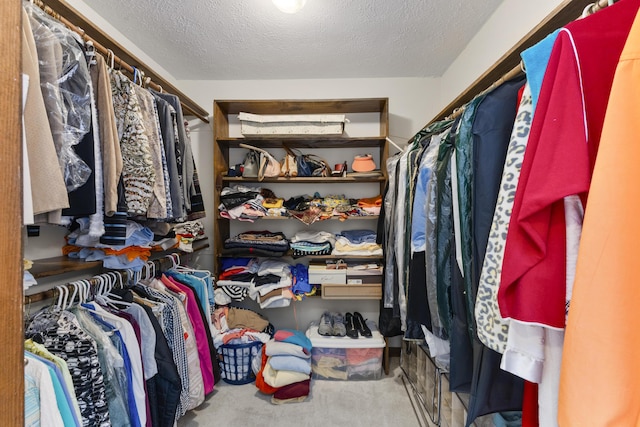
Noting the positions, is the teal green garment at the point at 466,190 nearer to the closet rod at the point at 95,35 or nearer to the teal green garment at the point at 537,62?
the teal green garment at the point at 537,62

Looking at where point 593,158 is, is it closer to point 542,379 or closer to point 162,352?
point 542,379

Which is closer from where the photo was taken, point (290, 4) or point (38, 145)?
point (38, 145)

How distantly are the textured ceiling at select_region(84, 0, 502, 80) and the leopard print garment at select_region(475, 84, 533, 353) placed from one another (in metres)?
1.28

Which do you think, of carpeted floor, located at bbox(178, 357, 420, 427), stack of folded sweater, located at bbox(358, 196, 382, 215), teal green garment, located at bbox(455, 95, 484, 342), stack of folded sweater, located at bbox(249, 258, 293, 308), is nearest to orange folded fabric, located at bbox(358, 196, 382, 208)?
stack of folded sweater, located at bbox(358, 196, 382, 215)

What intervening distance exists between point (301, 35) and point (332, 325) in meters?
2.11

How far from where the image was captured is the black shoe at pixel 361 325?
2.02m

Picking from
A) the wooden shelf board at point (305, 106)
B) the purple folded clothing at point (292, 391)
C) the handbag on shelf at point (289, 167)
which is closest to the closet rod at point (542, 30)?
the wooden shelf board at point (305, 106)

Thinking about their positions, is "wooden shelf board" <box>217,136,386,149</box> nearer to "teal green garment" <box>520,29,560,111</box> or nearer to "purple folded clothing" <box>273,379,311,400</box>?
"teal green garment" <box>520,29,560,111</box>

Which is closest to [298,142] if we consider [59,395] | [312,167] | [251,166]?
[312,167]

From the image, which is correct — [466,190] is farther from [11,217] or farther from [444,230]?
[11,217]

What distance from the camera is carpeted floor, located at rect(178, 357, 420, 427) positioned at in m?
1.61

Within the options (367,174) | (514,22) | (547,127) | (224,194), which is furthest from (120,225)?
(514,22)

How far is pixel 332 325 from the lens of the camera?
2.11 metres

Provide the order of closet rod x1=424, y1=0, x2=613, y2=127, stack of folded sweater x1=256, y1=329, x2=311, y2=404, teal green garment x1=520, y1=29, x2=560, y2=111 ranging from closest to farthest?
teal green garment x1=520, y1=29, x2=560, y2=111, closet rod x1=424, y1=0, x2=613, y2=127, stack of folded sweater x1=256, y1=329, x2=311, y2=404
